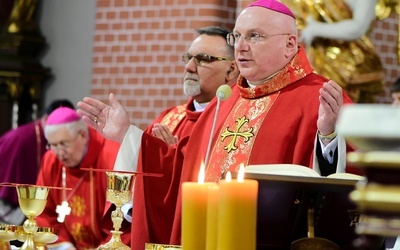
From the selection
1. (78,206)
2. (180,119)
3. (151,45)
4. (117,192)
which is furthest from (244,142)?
(151,45)

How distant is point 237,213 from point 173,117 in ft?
13.1

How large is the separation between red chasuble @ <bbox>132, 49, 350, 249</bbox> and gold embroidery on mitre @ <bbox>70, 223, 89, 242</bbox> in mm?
2280

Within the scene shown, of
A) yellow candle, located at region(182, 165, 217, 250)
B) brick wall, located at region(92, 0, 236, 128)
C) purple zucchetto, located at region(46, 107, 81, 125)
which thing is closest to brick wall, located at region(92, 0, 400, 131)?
brick wall, located at region(92, 0, 236, 128)

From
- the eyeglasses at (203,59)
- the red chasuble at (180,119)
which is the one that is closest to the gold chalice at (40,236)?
the red chasuble at (180,119)

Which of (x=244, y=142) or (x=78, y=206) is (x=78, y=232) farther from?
(x=244, y=142)

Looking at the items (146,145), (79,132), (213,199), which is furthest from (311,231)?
(79,132)

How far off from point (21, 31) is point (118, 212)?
21.4 feet

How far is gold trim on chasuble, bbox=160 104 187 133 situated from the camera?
6.40 metres

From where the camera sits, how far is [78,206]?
7254mm

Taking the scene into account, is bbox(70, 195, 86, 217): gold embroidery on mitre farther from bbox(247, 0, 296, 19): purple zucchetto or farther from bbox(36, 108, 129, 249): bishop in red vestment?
bbox(247, 0, 296, 19): purple zucchetto

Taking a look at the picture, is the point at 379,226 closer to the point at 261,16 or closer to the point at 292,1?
the point at 261,16

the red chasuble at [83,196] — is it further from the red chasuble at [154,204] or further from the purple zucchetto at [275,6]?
the purple zucchetto at [275,6]

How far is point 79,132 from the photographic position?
7543 millimetres

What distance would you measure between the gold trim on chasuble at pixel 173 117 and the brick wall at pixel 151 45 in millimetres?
1703
